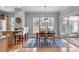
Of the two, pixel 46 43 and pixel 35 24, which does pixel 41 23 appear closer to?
pixel 35 24

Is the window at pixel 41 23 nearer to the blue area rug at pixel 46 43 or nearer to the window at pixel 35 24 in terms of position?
the window at pixel 35 24

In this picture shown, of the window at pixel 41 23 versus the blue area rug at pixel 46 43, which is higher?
the window at pixel 41 23

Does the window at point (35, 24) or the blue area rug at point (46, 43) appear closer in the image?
the window at point (35, 24)

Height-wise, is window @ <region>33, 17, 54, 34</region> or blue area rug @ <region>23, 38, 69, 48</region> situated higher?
window @ <region>33, 17, 54, 34</region>

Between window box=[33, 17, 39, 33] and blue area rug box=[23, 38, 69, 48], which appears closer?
window box=[33, 17, 39, 33]

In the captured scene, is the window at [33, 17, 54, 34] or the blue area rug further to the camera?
the blue area rug

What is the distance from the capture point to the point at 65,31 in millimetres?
2586

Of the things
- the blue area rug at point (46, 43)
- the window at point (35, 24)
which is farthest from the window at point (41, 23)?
the blue area rug at point (46, 43)

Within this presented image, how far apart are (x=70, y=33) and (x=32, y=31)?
79 centimetres

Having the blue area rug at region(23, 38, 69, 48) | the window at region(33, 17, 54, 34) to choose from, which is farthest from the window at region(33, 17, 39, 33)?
the blue area rug at region(23, 38, 69, 48)

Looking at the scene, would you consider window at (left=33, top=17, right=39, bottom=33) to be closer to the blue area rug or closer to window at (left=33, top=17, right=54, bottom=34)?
window at (left=33, top=17, right=54, bottom=34)
